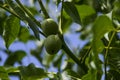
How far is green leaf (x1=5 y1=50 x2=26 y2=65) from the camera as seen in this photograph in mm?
2773

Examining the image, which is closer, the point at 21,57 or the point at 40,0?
the point at 40,0

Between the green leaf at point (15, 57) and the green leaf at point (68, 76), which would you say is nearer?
the green leaf at point (68, 76)

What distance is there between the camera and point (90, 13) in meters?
2.47

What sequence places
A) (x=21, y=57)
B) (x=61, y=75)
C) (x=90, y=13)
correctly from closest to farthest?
(x=61, y=75) → (x=90, y=13) → (x=21, y=57)

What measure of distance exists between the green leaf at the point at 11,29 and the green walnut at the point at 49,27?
0.48 feet

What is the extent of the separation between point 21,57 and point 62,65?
0.34 metres

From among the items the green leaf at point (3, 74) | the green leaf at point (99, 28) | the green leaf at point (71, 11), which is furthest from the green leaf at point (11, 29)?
the green leaf at point (99, 28)

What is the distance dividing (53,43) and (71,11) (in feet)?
0.52

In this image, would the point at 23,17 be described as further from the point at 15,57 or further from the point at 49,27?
the point at 15,57

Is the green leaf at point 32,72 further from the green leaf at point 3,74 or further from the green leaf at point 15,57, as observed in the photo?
the green leaf at point 15,57

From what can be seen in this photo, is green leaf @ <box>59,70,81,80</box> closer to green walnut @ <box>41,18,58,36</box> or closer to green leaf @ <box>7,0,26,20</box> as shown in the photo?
green walnut @ <box>41,18,58,36</box>

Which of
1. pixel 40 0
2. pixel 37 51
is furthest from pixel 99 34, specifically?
pixel 37 51

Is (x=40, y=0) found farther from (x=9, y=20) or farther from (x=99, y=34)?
(x=99, y=34)

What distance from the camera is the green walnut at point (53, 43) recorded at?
172 centimetres
